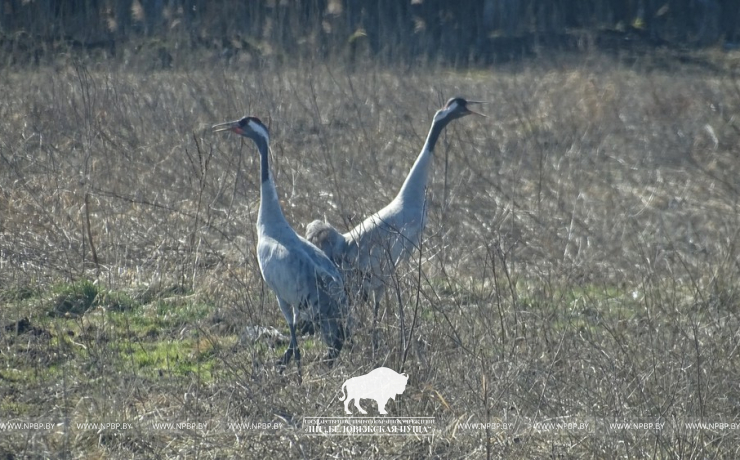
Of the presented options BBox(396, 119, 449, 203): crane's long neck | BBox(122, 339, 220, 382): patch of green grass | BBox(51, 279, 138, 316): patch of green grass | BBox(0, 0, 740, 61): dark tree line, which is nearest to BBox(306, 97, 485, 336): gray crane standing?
BBox(396, 119, 449, 203): crane's long neck

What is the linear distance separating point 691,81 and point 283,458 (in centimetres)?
983

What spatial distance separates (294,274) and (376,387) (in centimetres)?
134

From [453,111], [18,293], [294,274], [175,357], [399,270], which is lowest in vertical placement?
[175,357]

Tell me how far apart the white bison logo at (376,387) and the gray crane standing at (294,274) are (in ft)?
2.48

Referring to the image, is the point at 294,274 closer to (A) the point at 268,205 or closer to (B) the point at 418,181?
(A) the point at 268,205

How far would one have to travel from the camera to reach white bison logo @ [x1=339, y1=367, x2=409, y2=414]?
12.2ft

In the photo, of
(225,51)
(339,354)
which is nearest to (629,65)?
(225,51)

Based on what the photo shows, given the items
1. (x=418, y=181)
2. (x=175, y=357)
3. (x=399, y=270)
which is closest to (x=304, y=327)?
(x=399, y=270)

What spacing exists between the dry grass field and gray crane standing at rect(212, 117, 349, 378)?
17cm

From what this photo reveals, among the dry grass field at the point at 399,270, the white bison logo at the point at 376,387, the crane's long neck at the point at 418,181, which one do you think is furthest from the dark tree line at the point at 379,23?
the white bison logo at the point at 376,387

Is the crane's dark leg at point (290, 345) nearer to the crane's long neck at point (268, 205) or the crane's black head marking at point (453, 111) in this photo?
the crane's long neck at point (268, 205)

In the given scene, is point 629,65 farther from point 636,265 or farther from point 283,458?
point 283,458

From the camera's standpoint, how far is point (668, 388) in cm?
368

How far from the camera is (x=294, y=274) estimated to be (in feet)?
16.3
